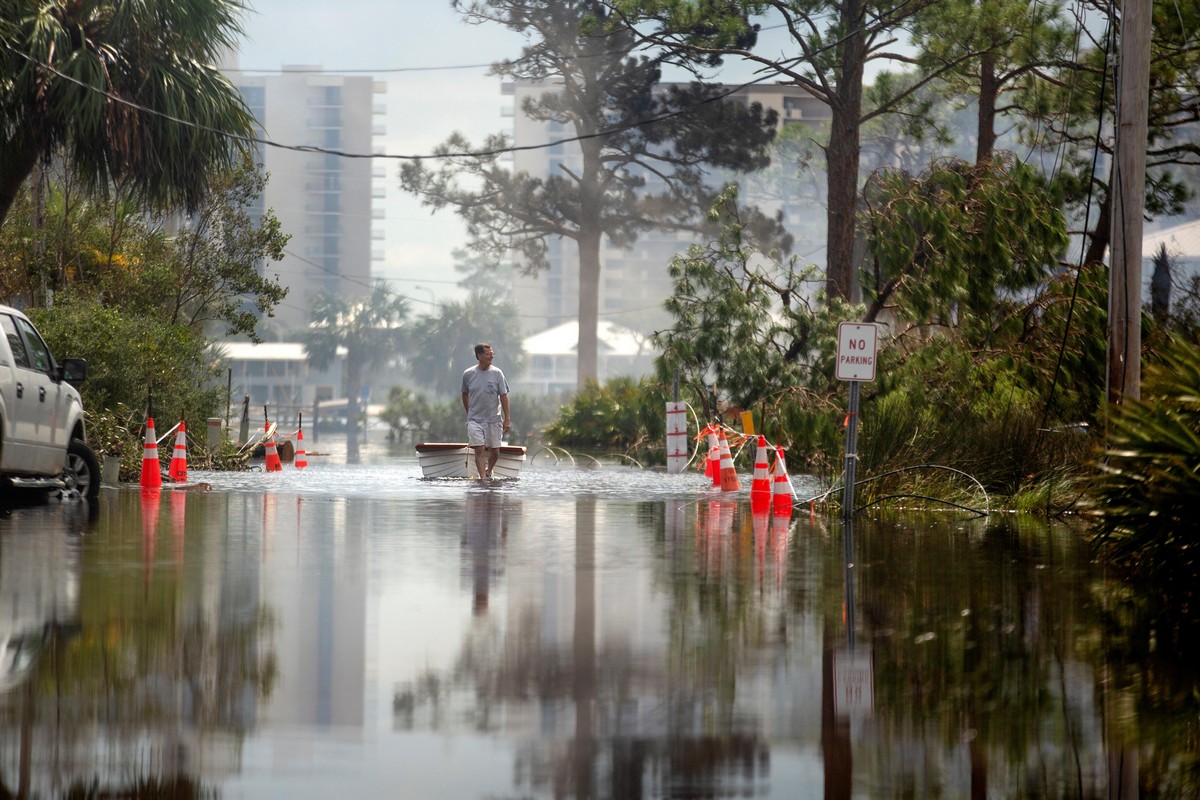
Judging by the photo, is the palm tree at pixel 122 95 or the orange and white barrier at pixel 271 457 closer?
the palm tree at pixel 122 95

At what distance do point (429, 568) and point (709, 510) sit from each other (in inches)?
283

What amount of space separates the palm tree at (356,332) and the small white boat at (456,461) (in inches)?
3654

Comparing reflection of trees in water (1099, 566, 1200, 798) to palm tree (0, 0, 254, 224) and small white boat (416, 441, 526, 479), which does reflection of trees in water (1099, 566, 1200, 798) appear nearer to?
small white boat (416, 441, 526, 479)

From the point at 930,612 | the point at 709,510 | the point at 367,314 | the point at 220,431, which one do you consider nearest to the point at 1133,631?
the point at 930,612

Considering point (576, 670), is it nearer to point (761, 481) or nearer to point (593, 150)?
point (761, 481)

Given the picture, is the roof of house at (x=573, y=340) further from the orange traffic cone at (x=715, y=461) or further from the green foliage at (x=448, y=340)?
the orange traffic cone at (x=715, y=461)

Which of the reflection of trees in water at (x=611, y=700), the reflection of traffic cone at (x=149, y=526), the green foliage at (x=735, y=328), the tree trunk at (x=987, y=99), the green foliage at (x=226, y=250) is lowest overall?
the reflection of trees in water at (x=611, y=700)

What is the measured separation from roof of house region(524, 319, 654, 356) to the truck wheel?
204ft

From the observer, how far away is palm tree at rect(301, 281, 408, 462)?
12056 centimetres

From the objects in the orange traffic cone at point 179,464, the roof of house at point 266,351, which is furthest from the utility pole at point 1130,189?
the roof of house at point 266,351

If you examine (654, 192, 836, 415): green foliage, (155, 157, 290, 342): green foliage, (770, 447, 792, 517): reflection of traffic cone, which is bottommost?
(770, 447, 792, 517): reflection of traffic cone

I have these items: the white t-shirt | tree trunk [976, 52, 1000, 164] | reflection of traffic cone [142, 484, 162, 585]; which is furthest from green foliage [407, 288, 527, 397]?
reflection of traffic cone [142, 484, 162, 585]

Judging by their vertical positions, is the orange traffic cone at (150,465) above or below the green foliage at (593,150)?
below

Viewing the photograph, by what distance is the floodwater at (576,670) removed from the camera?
5742mm
